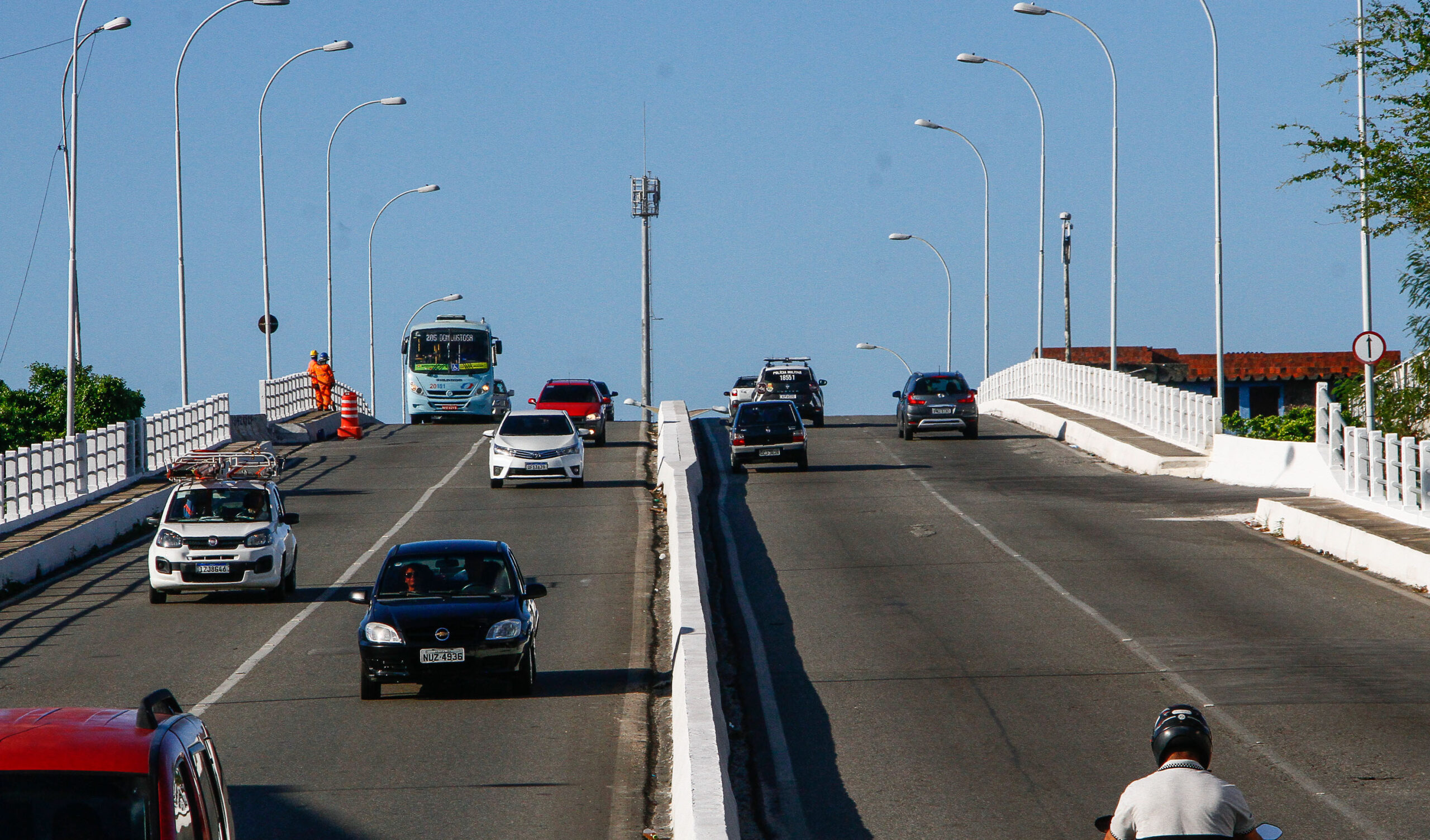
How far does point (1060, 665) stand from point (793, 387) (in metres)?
32.1

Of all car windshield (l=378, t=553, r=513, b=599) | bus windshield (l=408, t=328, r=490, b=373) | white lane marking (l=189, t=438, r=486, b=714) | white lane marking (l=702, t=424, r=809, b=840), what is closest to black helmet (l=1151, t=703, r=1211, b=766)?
white lane marking (l=702, t=424, r=809, b=840)

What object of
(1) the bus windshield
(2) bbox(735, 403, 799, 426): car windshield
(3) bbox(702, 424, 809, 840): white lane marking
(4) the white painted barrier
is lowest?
(3) bbox(702, 424, 809, 840): white lane marking

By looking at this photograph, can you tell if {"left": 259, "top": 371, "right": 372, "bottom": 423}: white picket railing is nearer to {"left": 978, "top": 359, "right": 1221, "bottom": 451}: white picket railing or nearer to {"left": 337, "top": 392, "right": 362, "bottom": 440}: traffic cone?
{"left": 337, "top": 392, "right": 362, "bottom": 440}: traffic cone

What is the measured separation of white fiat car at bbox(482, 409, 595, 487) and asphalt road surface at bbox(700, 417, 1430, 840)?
6347 mm

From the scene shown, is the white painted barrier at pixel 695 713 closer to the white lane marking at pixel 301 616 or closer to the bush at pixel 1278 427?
the white lane marking at pixel 301 616

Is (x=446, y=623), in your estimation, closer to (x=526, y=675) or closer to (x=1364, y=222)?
(x=526, y=675)

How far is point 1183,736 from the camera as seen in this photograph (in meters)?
6.18

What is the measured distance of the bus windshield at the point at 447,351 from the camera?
50.8 meters

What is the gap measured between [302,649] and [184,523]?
4571mm

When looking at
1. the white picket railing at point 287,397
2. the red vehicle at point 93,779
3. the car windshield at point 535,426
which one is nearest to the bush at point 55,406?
the white picket railing at point 287,397

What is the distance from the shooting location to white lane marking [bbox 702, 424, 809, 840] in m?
11.0

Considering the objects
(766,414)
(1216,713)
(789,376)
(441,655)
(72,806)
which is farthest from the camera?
(789,376)

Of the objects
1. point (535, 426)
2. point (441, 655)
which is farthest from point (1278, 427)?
point (441, 655)

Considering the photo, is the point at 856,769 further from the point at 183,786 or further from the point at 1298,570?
the point at 1298,570
